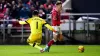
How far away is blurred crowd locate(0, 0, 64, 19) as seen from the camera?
27.6 metres

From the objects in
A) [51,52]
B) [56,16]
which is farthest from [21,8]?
[51,52]

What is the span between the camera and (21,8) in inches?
1105

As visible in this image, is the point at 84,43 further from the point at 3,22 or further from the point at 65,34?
the point at 3,22

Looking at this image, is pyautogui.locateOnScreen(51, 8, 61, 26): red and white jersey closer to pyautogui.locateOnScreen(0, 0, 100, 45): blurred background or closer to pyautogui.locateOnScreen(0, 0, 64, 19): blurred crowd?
pyautogui.locateOnScreen(0, 0, 100, 45): blurred background

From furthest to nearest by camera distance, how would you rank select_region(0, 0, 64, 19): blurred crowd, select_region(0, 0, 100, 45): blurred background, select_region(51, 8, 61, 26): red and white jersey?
select_region(0, 0, 64, 19): blurred crowd → select_region(0, 0, 100, 45): blurred background → select_region(51, 8, 61, 26): red and white jersey

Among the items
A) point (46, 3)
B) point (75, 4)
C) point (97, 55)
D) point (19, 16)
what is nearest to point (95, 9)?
point (75, 4)

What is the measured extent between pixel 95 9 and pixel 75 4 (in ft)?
4.44

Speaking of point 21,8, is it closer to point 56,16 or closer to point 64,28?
point 64,28

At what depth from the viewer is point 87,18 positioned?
26.2 m

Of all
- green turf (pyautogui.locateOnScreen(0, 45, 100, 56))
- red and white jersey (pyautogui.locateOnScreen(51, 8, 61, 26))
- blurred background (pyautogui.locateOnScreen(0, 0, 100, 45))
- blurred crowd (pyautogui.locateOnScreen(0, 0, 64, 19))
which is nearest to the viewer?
green turf (pyautogui.locateOnScreen(0, 45, 100, 56))

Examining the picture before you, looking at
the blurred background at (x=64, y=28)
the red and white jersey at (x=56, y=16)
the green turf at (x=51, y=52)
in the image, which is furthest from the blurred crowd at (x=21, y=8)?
the red and white jersey at (x=56, y=16)

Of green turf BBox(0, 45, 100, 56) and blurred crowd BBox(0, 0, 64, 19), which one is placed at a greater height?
blurred crowd BBox(0, 0, 64, 19)

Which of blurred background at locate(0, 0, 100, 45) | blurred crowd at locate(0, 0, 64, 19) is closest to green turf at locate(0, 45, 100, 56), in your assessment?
blurred background at locate(0, 0, 100, 45)

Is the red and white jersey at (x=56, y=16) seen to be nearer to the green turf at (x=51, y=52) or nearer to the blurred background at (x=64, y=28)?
the green turf at (x=51, y=52)
